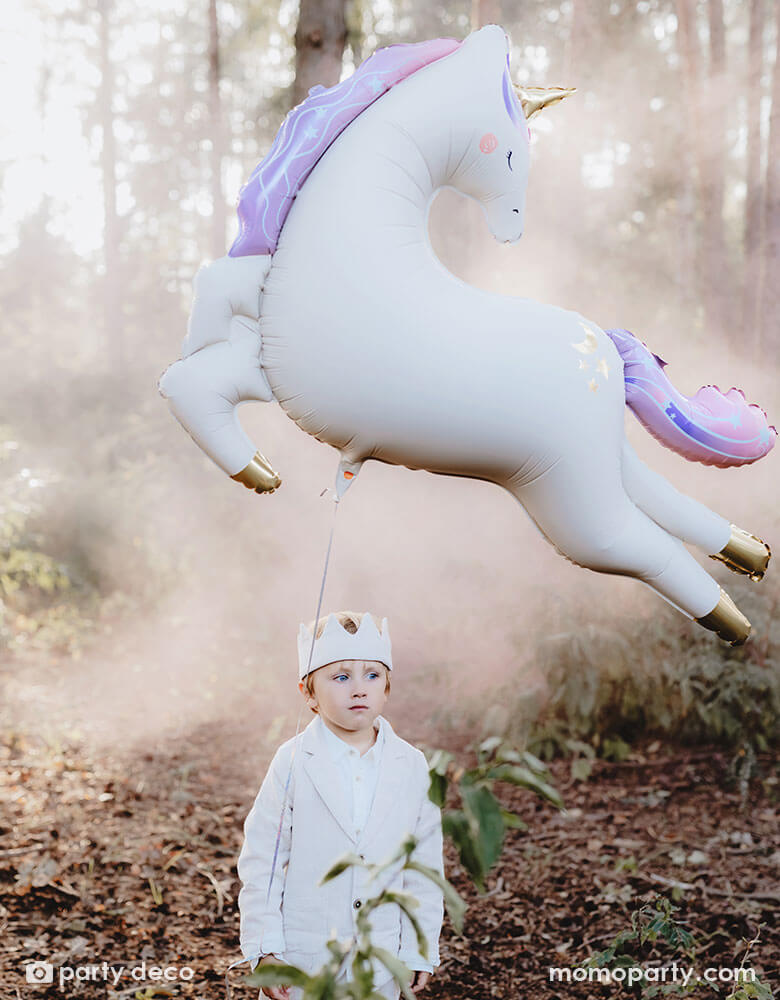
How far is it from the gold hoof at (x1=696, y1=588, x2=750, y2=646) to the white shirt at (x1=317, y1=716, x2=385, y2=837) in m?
0.78

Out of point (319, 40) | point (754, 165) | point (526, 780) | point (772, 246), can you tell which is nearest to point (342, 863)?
point (526, 780)

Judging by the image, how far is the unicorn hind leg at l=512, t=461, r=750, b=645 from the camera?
1.96 meters

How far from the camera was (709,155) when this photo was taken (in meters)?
8.32

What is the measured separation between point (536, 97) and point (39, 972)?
8.90 feet

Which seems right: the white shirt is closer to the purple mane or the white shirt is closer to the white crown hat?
the white crown hat

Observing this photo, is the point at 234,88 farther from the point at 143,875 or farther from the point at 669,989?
the point at 669,989

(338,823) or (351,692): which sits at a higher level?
(351,692)

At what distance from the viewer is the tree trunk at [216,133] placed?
11055 mm

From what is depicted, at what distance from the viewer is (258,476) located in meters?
2.00

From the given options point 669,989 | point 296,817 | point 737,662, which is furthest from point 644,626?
point 296,817

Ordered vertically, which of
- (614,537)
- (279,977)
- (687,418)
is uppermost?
(687,418)

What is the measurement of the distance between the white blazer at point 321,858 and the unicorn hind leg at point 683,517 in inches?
30.4

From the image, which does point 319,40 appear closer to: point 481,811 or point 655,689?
point 655,689

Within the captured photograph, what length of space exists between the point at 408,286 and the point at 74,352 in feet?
53.9
